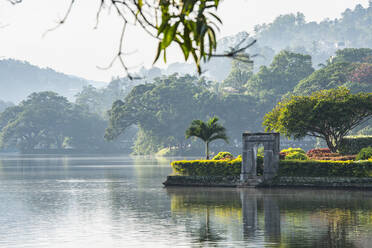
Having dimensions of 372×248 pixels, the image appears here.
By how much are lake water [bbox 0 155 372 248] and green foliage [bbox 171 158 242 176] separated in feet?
9.05

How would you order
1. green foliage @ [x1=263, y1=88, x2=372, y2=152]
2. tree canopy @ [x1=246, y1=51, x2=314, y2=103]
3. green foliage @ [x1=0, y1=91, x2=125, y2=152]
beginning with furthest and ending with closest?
green foliage @ [x1=0, y1=91, x2=125, y2=152] → tree canopy @ [x1=246, y1=51, x2=314, y2=103] → green foliage @ [x1=263, y1=88, x2=372, y2=152]

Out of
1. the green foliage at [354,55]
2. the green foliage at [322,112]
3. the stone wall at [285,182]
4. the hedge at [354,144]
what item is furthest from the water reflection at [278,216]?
the green foliage at [354,55]

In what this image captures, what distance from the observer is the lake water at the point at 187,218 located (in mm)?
23141

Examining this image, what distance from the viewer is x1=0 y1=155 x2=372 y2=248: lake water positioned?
2314 cm

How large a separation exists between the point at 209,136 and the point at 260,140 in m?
8.19

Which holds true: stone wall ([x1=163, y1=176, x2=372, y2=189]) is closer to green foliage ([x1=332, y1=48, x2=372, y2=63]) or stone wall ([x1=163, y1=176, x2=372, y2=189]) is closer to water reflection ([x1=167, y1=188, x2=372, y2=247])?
water reflection ([x1=167, y1=188, x2=372, y2=247])

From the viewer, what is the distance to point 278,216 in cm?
3009

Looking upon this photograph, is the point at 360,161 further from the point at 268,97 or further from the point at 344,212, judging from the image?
the point at 268,97

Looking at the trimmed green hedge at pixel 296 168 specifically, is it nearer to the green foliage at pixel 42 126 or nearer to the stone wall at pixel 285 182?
the stone wall at pixel 285 182

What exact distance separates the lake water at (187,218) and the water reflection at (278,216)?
0.10 feet

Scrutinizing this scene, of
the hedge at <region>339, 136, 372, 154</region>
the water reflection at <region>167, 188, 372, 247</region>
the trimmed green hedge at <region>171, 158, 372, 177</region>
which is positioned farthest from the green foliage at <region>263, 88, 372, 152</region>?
the water reflection at <region>167, 188, 372, 247</region>

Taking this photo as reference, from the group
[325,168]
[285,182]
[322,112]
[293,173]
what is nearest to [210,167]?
[285,182]

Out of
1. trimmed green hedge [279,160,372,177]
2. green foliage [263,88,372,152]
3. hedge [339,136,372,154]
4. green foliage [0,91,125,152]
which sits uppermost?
green foliage [0,91,125,152]

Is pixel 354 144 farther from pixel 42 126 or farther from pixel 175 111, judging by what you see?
pixel 42 126
